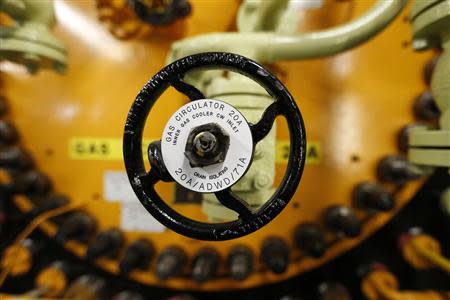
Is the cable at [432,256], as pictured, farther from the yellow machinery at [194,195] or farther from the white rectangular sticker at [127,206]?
the white rectangular sticker at [127,206]

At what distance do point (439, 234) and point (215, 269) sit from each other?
0.55 meters

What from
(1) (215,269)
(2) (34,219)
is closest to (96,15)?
(2) (34,219)

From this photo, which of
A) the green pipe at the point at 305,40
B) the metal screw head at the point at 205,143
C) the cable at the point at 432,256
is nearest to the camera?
the metal screw head at the point at 205,143

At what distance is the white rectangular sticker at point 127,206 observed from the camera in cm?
66

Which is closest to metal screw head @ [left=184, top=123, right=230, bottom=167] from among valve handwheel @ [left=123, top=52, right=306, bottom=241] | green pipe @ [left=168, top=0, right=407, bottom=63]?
valve handwheel @ [left=123, top=52, right=306, bottom=241]

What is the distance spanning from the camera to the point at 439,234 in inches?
28.3

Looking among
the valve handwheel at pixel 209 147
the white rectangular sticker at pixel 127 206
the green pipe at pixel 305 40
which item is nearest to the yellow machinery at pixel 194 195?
the white rectangular sticker at pixel 127 206

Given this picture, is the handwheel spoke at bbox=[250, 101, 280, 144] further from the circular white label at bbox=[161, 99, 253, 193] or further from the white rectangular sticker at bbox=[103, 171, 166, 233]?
the white rectangular sticker at bbox=[103, 171, 166, 233]

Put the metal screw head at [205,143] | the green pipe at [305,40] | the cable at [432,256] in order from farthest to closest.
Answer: the cable at [432,256]
the green pipe at [305,40]
the metal screw head at [205,143]

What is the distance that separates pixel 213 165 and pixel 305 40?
268 millimetres

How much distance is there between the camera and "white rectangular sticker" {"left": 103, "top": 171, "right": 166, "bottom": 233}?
661mm

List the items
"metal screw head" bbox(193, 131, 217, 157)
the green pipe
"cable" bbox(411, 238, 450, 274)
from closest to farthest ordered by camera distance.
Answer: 1. "metal screw head" bbox(193, 131, 217, 157)
2. the green pipe
3. "cable" bbox(411, 238, 450, 274)

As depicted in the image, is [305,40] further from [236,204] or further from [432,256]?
[432,256]

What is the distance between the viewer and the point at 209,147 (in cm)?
30
